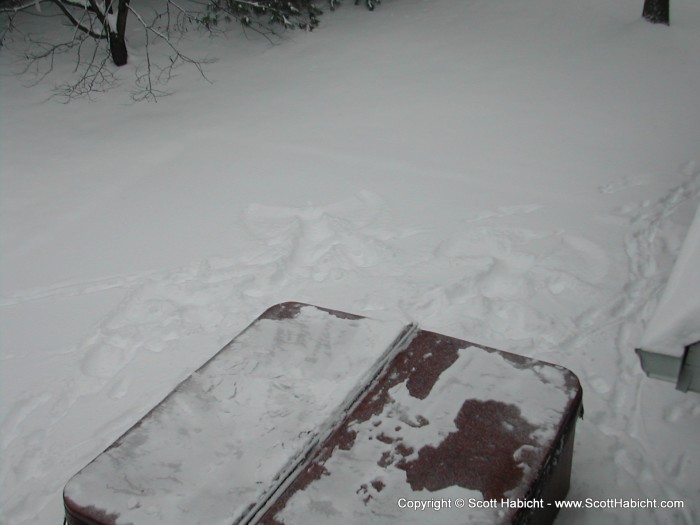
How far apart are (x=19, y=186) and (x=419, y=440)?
4672 millimetres

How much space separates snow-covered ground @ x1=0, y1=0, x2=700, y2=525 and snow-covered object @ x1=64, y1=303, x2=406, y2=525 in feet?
2.95

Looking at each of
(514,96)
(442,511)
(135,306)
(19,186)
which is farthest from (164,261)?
(514,96)

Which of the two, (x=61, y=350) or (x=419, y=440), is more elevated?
(x=419, y=440)

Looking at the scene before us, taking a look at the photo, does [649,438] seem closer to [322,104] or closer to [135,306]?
[135,306]

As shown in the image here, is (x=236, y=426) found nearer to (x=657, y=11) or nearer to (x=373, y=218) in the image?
(x=373, y=218)

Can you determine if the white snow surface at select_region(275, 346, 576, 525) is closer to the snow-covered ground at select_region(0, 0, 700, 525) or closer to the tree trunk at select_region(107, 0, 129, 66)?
the snow-covered ground at select_region(0, 0, 700, 525)

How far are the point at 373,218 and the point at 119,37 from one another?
489cm

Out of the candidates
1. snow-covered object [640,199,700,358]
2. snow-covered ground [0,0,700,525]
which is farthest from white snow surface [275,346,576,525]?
snow-covered ground [0,0,700,525]

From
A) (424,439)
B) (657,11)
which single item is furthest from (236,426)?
(657,11)

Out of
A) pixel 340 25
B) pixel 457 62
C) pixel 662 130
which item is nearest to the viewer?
pixel 662 130

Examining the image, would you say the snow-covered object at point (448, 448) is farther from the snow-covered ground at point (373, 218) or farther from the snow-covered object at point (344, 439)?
the snow-covered ground at point (373, 218)

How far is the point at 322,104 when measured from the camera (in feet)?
20.5

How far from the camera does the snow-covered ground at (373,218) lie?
283cm

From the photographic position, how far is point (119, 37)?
24.3 ft
